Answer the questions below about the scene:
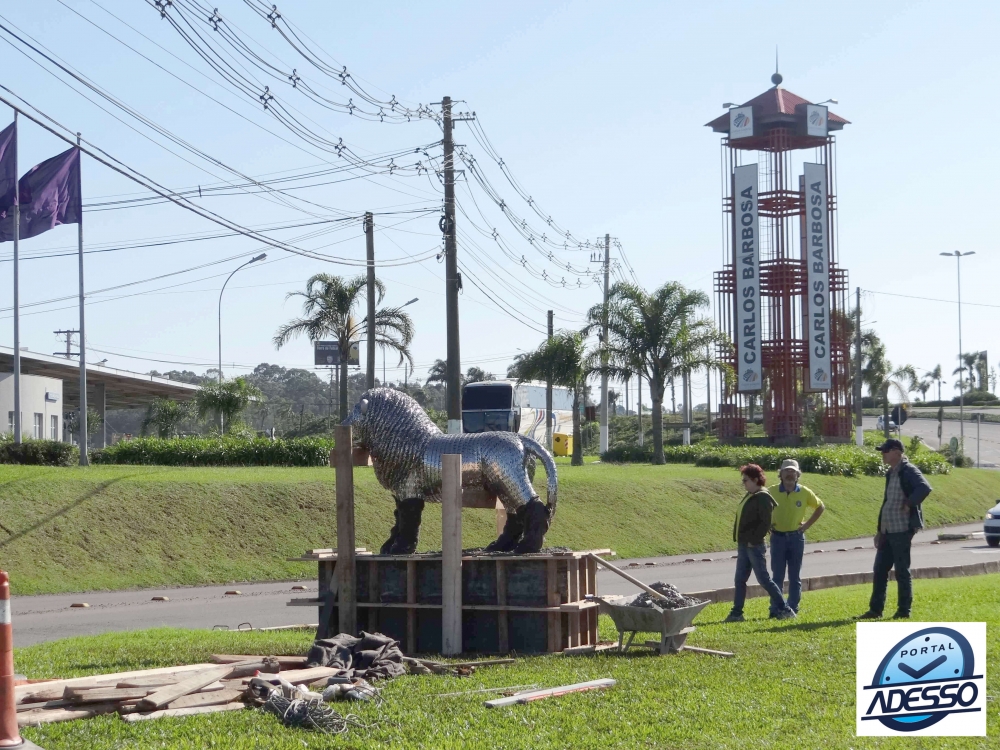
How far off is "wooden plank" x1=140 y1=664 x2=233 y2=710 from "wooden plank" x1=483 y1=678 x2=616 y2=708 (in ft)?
6.44

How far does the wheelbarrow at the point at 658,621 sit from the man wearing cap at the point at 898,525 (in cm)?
274

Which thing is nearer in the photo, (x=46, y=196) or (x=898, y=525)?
(x=898, y=525)

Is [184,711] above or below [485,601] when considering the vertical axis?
below

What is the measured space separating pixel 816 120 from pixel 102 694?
167ft

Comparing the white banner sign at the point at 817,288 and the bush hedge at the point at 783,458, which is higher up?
the white banner sign at the point at 817,288

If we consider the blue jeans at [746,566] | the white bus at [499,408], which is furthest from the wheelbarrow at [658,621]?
the white bus at [499,408]

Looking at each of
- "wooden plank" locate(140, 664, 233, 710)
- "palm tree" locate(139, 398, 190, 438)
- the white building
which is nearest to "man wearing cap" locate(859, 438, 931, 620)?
"wooden plank" locate(140, 664, 233, 710)

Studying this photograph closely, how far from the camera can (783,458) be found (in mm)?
40469

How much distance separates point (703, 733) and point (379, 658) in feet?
10.3

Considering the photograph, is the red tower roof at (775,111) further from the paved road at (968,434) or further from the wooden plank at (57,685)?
the wooden plank at (57,685)

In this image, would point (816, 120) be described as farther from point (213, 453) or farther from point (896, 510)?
point (896, 510)

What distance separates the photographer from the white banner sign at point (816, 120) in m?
53.8

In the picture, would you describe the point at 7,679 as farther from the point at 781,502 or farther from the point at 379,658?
the point at 781,502

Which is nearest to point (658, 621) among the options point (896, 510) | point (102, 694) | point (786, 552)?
point (896, 510)
